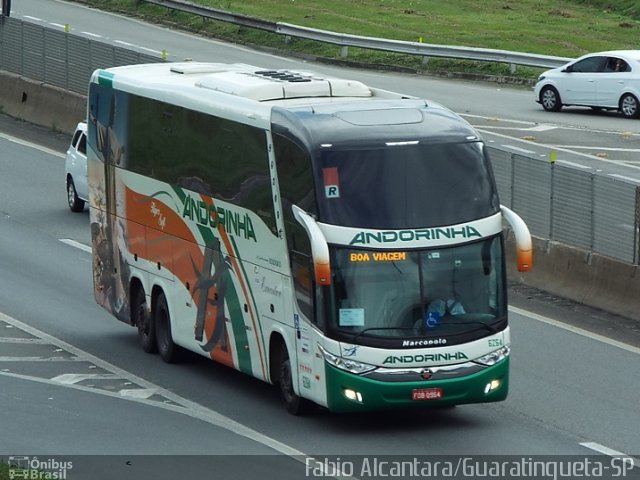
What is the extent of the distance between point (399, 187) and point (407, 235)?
50cm

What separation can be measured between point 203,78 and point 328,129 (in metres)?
3.50

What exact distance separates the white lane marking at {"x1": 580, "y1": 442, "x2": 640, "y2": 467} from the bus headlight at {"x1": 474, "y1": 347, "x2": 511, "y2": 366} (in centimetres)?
119

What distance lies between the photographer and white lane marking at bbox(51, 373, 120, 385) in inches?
757

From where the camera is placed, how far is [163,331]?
20344 millimetres

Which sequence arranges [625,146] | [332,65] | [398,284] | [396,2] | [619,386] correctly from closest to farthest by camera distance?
[398,284] → [619,386] → [625,146] → [332,65] → [396,2]

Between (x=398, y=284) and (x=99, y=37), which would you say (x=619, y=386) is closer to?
(x=398, y=284)

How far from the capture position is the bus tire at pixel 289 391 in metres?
17.1

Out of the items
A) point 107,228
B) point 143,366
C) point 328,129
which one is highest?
point 328,129

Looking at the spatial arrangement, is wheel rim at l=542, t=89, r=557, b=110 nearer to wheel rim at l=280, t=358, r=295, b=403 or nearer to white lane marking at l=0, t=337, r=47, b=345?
white lane marking at l=0, t=337, r=47, b=345

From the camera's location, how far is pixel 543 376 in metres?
19.2

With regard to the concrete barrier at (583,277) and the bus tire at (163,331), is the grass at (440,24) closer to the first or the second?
the concrete barrier at (583,277)

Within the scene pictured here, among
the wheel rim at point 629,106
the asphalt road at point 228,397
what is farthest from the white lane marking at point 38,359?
the wheel rim at point 629,106

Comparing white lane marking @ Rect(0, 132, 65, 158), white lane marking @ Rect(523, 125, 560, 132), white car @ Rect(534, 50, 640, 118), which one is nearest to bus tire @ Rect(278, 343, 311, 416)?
white lane marking @ Rect(0, 132, 65, 158)

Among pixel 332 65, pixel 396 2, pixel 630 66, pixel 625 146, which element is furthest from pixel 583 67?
pixel 396 2
